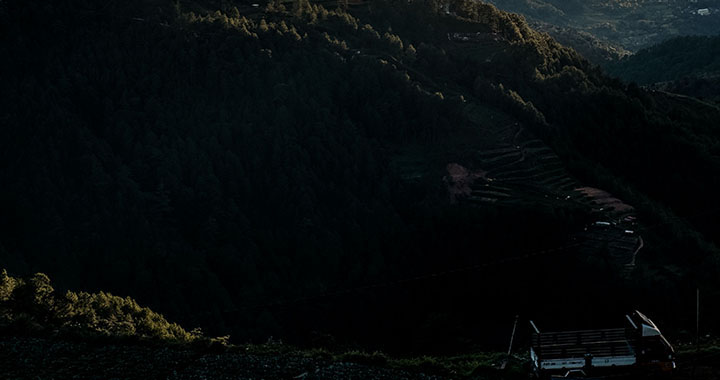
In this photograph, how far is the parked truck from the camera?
915 inches

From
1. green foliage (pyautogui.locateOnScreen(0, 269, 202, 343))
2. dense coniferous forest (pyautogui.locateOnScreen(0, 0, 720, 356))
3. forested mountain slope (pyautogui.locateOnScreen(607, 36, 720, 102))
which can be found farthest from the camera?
forested mountain slope (pyautogui.locateOnScreen(607, 36, 720, 102))

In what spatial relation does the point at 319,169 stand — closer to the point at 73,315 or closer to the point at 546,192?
the point at 546,192

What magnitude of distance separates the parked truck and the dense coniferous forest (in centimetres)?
1624

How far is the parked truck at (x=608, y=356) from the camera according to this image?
915 inches

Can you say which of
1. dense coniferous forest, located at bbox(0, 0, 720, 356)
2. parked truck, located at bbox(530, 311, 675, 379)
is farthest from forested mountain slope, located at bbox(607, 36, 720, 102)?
parked truck, located at bbox(530, 311, 675, 379)

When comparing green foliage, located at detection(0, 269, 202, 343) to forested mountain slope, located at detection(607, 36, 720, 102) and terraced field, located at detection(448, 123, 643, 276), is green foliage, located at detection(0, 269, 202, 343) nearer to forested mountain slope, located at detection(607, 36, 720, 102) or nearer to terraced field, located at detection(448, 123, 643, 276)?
terraced field, located at detection(448, 123, 643, 276)

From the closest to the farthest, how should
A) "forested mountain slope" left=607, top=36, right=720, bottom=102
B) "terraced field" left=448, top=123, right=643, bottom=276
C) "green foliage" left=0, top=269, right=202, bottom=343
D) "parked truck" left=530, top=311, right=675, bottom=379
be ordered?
"parked truck" left=530, top=311, right=675, bottom=379 < "green foliage" left=0, top=269, right=202, bottom=343 < "terraced field" left=448, top=123, right=643, bottom=276 < "forested mountain slope" left=607, top=36, right=720, bottom=102

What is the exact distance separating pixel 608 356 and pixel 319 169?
35071mm

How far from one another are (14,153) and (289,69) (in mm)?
21011

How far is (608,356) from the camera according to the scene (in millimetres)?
23438

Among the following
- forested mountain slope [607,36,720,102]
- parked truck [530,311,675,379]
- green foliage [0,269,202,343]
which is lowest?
green foliage [0,269,202,343]

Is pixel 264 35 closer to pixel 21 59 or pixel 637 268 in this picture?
pixel 21 59

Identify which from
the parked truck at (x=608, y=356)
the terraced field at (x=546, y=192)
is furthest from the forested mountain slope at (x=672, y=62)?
the parked truck at (x=608, y=356)

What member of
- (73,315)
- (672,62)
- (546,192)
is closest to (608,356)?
(73,315)
